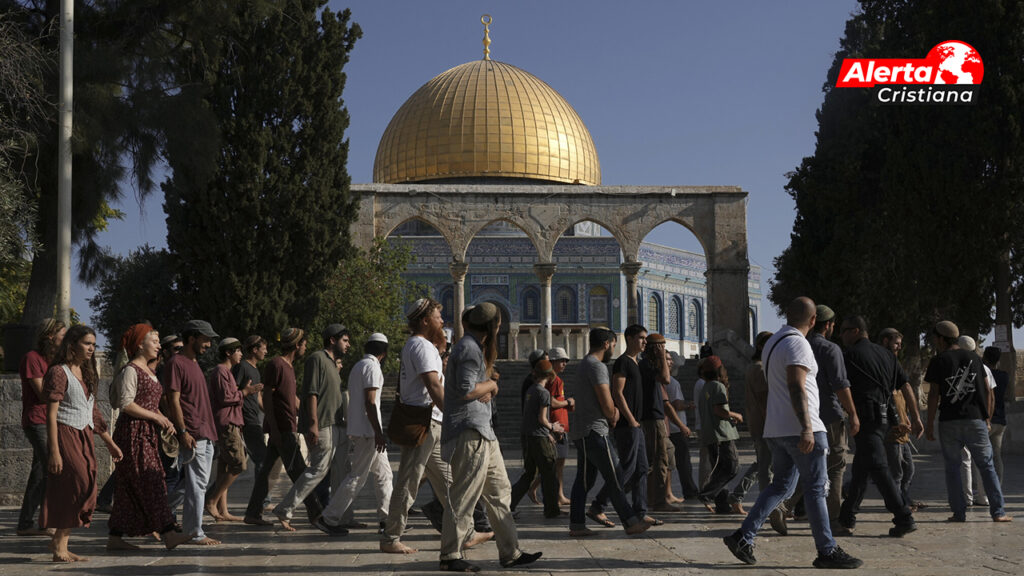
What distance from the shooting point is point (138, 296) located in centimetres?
2075

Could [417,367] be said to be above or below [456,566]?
above

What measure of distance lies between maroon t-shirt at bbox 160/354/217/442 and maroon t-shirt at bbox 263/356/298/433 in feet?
3.01

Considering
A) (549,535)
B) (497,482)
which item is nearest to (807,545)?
(549,535)

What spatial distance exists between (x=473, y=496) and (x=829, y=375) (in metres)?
2.50

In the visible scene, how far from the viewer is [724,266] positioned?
27.8 metres

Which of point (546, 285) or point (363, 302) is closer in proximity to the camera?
point (363, 302)

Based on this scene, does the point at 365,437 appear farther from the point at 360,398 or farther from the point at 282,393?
the point at 282,393

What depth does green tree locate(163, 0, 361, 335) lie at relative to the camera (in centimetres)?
1723

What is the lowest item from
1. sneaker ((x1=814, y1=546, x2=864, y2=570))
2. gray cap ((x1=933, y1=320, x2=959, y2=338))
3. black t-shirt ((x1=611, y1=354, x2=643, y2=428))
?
sneaker ((x1=814, y1=546, x2=864, y2=570))

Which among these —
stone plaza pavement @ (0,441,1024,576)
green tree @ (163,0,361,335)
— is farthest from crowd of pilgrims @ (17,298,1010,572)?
green tree @ (163,0,361,335)

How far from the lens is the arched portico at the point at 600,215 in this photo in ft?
91.1

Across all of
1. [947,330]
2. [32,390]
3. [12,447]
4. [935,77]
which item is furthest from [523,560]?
[935,77]

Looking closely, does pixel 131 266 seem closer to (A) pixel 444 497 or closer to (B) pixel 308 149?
(B) pixel 308 149

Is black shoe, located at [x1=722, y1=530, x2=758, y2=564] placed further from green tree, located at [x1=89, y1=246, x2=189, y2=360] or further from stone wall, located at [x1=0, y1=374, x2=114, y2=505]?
green tree, located at [x1=89, y1=246, x2=189, y2=360]
